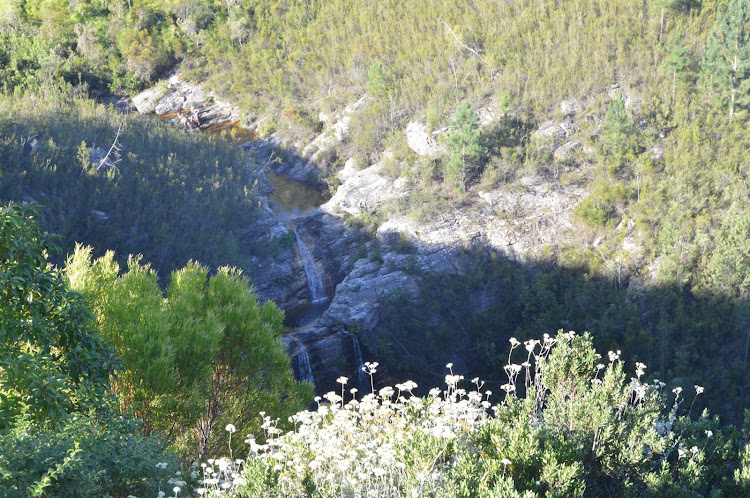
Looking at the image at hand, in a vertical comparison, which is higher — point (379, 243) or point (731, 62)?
point (731, 62)

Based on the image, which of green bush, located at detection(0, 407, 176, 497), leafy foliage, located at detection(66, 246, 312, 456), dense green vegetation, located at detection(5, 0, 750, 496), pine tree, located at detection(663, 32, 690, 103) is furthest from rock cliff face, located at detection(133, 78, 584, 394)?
green bush, located at detection(0, 407, 176, 497)

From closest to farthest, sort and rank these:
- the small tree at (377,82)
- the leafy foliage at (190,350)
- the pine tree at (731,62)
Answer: the leafy foliage at (190,350) < the pine tree at (731,62) < the small tree at (377,82)

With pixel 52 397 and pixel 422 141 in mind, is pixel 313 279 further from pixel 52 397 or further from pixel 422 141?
pixel 52 397

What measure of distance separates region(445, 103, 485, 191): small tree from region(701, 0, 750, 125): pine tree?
24.8ft

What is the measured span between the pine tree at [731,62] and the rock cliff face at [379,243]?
4479mm

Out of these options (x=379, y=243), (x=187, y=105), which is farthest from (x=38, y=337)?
(x=187, y=105)

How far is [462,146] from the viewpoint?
73.1 ft

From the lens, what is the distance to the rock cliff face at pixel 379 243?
64.0 feet

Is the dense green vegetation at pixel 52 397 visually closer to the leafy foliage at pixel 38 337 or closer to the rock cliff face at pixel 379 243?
the leafy foliage at pixel 38 337

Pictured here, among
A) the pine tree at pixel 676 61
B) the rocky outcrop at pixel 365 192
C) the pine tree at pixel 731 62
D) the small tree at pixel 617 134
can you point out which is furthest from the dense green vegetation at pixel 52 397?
the pine tree at pixel 676 61

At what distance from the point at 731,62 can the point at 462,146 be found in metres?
8.65

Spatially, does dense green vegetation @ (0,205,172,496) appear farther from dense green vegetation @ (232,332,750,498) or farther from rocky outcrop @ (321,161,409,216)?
rocky outcrop @ (321,161,409,216)

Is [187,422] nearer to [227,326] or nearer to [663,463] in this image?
[227,326]

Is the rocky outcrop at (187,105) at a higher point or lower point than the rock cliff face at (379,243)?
higher
